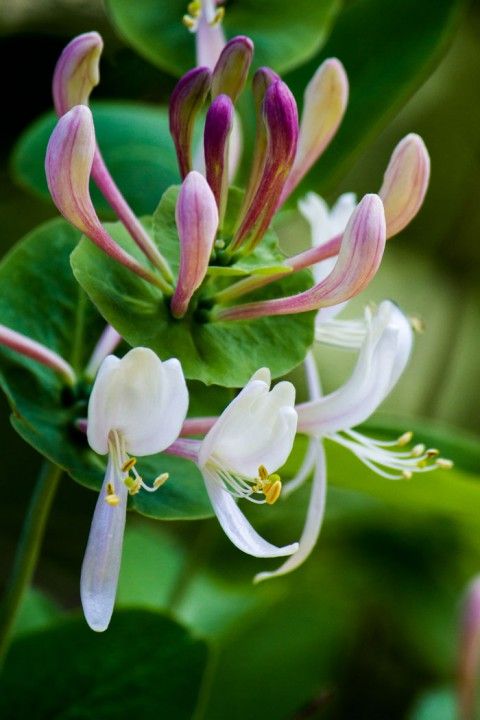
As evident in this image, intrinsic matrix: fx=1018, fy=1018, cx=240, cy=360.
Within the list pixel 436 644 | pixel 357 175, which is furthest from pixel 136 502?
pixel 357 175

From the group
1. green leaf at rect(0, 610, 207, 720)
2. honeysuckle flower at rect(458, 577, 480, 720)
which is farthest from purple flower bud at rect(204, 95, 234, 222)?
honeysuckle flower at rect(458, 577, 480, 720)

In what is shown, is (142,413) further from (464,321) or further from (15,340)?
(464,321)

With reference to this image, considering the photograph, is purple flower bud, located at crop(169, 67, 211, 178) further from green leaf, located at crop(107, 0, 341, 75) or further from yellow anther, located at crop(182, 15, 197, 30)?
green leaf, located at crop(107, 0, 341, 75)

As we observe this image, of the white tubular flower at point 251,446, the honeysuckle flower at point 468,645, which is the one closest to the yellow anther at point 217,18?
the white tubular flower at point 251,446

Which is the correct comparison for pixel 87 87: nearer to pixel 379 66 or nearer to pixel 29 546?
pixel 29 546

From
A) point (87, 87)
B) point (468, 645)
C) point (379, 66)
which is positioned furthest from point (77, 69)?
point (468, 645)
